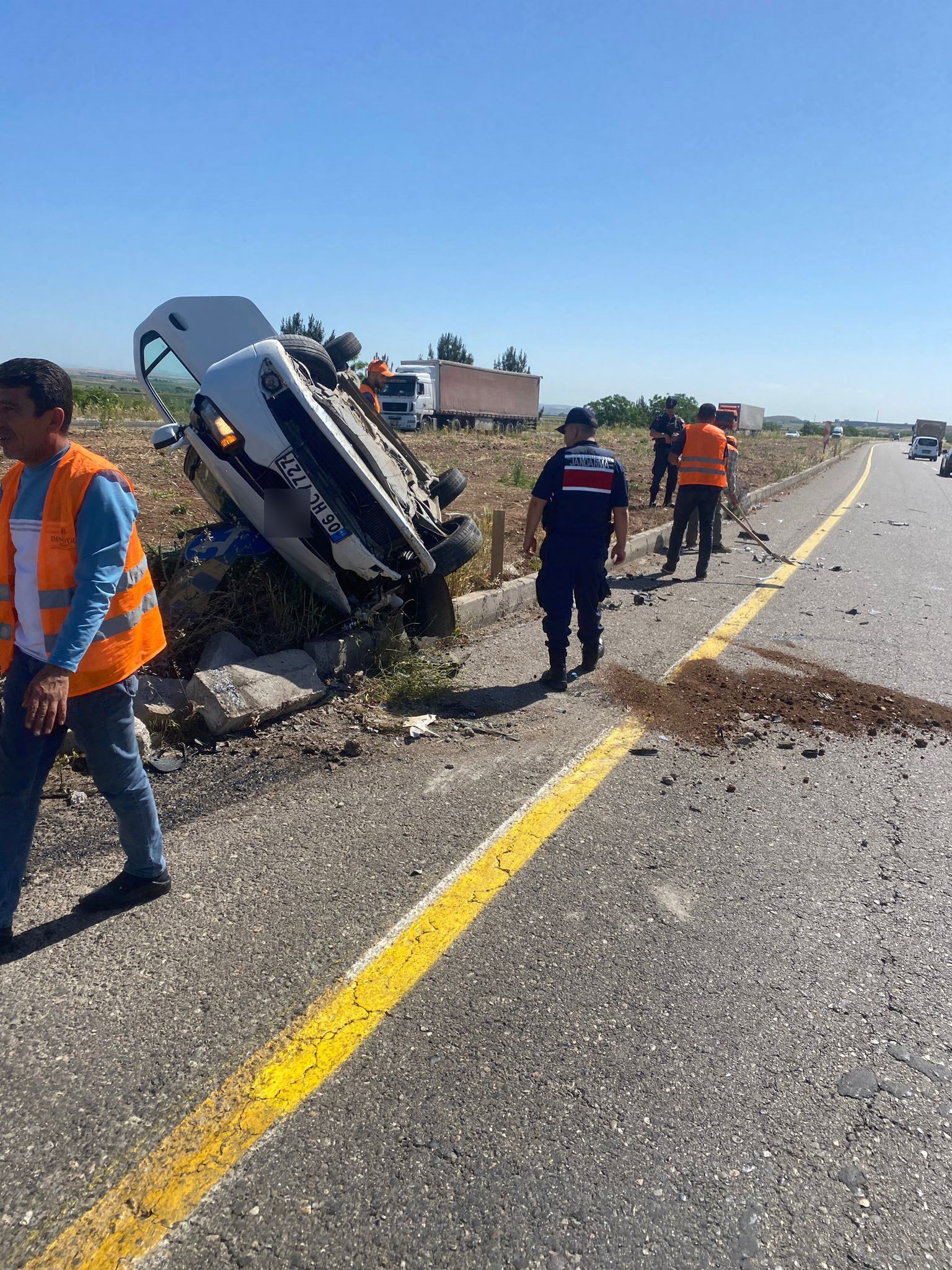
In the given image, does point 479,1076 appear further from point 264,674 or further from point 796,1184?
point 264,674

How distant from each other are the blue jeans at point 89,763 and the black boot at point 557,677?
319 cm

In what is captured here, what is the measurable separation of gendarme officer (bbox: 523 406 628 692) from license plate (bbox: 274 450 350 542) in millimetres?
1367

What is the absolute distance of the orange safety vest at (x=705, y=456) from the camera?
952 centimetres

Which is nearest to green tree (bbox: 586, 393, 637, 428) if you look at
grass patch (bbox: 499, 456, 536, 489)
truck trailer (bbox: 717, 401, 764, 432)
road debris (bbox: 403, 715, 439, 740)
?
truck trailer (bbox: 717, 401, 764, 432)

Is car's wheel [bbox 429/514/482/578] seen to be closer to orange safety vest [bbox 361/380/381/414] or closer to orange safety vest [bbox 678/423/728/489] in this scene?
orange safety vest [bbox 361/380/381/414]

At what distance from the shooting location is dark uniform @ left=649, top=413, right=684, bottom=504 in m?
14.7

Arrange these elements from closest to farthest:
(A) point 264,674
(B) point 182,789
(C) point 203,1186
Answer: (C) point 203,1186 < (B) point 182,789 < (A) point 264,674

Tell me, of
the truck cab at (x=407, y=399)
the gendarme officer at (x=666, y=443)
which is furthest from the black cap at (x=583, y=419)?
the truck cab at (x=407, y=399)

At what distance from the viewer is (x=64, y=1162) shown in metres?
2.07

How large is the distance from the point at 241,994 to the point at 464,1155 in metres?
0.89

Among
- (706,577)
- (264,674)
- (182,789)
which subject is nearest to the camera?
(182,789)

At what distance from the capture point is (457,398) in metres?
43.6

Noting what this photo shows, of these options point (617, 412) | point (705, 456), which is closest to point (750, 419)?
point (617, 412)

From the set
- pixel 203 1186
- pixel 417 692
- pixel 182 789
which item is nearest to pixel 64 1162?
pixel 203 1186
